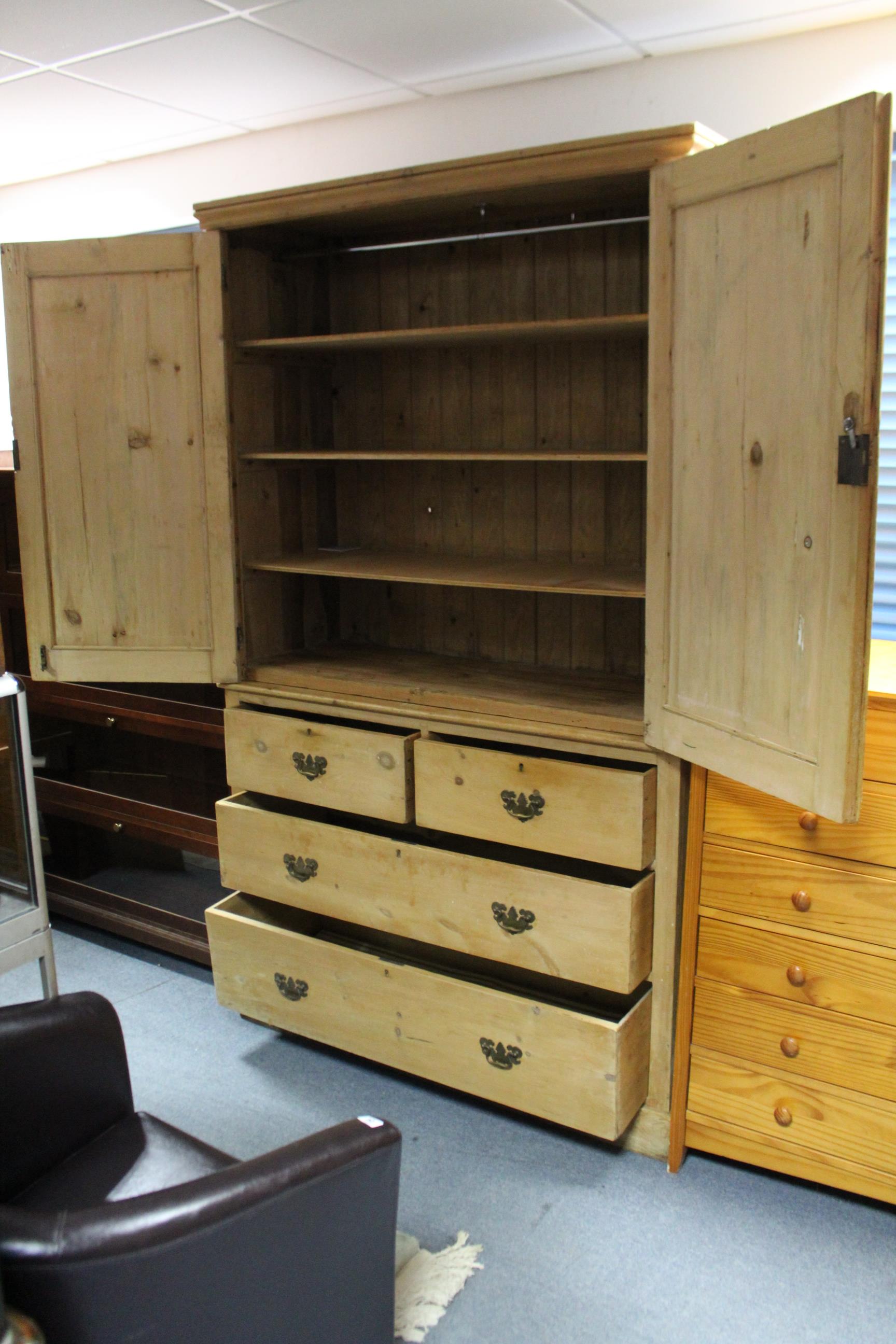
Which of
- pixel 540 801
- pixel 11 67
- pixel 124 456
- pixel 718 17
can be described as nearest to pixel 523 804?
pixel 540 801

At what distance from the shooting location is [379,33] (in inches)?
108

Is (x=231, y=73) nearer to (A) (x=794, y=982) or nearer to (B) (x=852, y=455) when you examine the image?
(B) (x=852, y=455)

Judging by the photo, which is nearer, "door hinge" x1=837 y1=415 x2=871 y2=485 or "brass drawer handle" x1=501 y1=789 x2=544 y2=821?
"door hinge" x1=837 y1=415 x2=871 y2=485

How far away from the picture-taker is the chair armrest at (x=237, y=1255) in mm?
1182

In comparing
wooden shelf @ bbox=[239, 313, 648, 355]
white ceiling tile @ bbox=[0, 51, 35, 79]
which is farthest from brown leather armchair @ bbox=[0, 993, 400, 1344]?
white ceiling tile @ bbox=[0, 51, 35, 79]

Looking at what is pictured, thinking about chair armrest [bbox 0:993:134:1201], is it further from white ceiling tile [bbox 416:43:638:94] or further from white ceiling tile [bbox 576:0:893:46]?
white ceiling tile [bbox 416:43:638:94]

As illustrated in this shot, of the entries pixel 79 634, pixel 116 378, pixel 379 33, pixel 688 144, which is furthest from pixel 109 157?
pixel 688 144

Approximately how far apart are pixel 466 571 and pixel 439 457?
27cm

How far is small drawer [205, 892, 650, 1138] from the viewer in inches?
86.4

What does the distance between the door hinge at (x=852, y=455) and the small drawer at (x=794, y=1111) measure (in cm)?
115

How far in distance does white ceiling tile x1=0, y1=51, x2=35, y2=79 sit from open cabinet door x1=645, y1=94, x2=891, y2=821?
6.52ft

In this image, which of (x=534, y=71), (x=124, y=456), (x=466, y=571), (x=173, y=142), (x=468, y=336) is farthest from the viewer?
(x=173, y=142)

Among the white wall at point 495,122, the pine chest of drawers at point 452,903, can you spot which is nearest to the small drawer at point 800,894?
the pine chest of drawers at point 452,903

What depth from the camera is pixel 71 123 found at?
364cm
